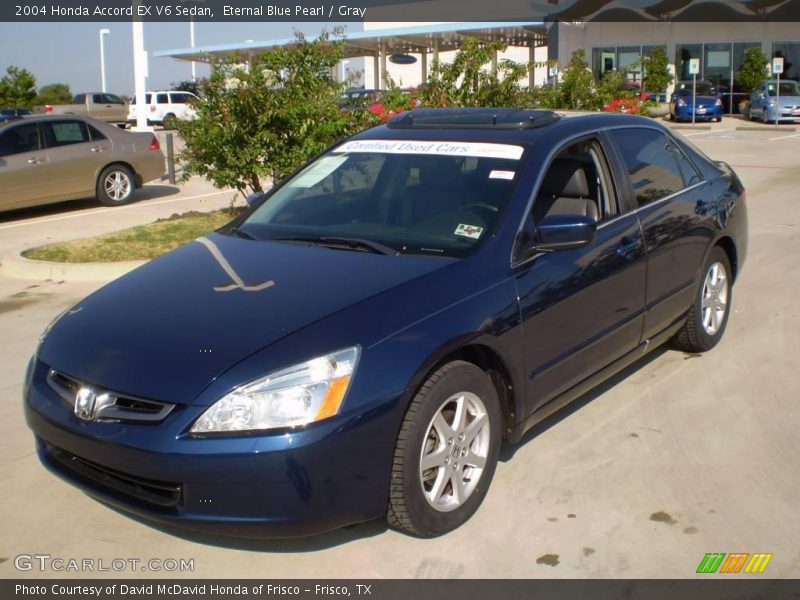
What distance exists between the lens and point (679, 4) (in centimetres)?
3875

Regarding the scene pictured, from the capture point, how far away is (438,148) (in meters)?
4.79

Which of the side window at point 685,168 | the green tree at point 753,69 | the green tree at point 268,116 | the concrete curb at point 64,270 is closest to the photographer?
the side window at point 685,168

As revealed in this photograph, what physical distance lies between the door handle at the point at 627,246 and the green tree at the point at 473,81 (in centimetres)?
617

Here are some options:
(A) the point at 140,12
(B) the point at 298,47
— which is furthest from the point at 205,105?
(A) the point at 140,12

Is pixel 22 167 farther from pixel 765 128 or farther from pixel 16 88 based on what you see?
pixel 16 88

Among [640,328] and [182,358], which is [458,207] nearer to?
[640,328]

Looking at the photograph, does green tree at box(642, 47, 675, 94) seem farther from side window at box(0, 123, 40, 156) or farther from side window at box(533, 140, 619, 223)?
side window at box(533, 140, 619, 223)

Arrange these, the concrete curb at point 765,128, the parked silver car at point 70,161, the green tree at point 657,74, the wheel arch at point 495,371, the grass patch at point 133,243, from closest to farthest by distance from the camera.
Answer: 1. the wheel arch at point 495,371
2. the grass patch at point 133,243
3. the parked silver car at point 70,161
4. the concrete curb at point 765,128
5. the green tree at point 657,74

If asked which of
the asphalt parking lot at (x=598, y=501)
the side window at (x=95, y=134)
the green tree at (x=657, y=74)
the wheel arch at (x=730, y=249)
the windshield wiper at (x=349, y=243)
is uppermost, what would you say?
the green tree at (x=657, y=74)

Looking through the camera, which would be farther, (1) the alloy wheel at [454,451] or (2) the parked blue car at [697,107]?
(2) the parked blue car at [697,107]

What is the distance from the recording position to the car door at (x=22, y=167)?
493 inches

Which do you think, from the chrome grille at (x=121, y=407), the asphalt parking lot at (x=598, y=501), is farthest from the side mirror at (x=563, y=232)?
the chrome grille at (x=121, y=407)

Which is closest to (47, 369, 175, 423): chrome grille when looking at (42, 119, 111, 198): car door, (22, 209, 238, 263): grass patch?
(22, 209, 238, 263): grass patch

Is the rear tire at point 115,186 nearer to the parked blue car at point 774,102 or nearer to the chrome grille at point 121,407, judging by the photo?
the chrome grille at point 121,407
